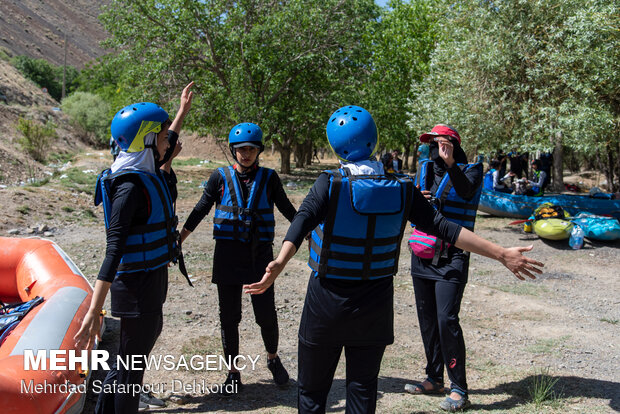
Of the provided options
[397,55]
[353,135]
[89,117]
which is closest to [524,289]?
[353,135]

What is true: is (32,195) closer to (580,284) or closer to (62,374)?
(62,374)

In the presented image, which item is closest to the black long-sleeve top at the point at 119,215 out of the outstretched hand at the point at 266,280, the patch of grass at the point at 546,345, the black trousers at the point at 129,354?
the black trousers at the point at 129,354

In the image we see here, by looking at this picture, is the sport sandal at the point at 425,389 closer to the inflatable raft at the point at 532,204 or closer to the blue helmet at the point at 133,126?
the blue helmet at the point at 133,126

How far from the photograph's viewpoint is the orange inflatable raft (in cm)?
280

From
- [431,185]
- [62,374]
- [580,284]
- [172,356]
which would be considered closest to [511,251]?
[431,185]

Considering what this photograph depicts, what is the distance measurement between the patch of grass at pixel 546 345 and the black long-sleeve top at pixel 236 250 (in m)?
2.78

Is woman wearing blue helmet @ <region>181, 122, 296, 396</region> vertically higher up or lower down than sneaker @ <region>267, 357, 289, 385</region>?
higher up

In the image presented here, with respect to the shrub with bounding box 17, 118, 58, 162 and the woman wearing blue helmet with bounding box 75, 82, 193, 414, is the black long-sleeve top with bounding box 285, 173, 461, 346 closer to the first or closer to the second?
the woman wearing blue helmet with bounding box 75, 82, 193, 414

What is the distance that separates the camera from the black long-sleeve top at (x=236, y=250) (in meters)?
3.71

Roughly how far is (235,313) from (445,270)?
153 cm

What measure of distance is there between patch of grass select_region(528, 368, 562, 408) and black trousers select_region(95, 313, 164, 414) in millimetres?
2682

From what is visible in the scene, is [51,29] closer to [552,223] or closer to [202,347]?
[552,223]

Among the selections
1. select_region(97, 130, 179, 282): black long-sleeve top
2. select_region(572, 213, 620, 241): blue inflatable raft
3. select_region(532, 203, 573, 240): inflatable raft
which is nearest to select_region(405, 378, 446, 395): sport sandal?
select_region(97, 130, 179, 282): black long-sleeve top

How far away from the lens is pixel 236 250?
3730 millimetres
